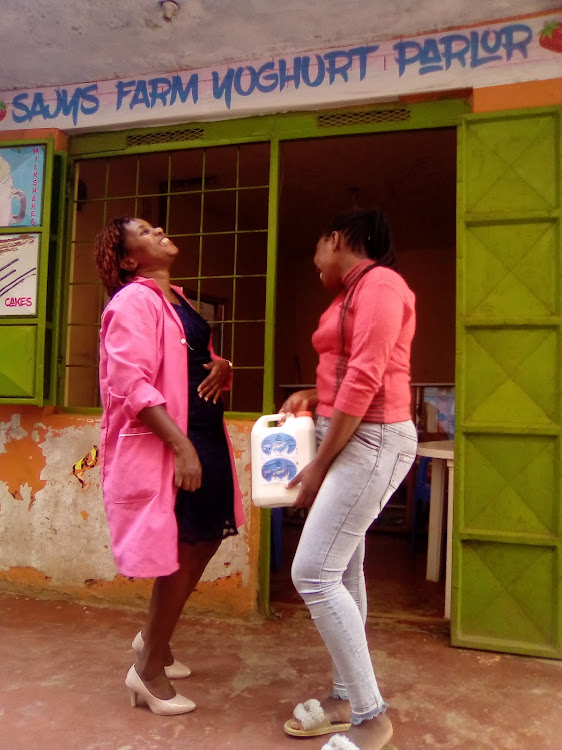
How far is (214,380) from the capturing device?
241cm

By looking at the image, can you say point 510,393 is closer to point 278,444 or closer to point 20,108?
point 278,444

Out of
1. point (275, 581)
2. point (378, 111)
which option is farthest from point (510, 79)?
point (275, 581)

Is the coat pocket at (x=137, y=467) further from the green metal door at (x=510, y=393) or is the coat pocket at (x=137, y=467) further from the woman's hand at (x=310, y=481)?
A: the green metal door at (x=510, y=393)

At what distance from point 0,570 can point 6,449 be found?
0.74m

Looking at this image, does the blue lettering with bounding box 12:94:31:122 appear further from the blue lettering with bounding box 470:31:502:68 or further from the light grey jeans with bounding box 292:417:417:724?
the light grey jeans with bounding box 292:417:417:724

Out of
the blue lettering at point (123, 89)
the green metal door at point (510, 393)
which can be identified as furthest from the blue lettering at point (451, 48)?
the blue lettering at point (123, 89)

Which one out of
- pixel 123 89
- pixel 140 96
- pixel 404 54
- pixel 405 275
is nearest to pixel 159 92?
pixel 140 96

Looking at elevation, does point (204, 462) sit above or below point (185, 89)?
below

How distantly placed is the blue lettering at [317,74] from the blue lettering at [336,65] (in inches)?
1.3

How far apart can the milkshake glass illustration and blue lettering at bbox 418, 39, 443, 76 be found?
240 centimetres

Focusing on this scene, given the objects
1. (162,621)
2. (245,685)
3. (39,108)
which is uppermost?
(39,108)

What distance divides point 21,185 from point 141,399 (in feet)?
7.53

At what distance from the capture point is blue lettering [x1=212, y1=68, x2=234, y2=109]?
3.53 meters

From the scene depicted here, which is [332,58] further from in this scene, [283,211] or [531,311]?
[283,211]
